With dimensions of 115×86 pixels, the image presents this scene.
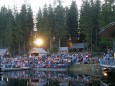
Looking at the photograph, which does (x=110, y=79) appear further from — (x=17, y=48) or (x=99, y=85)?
(x=17, y=48)

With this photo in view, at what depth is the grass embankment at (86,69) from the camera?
42.2m

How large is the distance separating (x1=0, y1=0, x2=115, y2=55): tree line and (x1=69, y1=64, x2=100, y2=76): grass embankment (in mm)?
22652

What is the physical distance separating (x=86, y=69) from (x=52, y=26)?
34.1m

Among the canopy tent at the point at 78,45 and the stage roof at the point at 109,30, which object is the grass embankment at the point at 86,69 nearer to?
the stage roof at the point at 109,30

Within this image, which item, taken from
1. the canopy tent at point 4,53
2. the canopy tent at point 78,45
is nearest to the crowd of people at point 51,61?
the canopy tent at point 4,53

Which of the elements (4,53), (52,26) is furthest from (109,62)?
(52,26)


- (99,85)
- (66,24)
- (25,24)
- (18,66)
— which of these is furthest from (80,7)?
(99,85)

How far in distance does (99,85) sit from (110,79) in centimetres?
557

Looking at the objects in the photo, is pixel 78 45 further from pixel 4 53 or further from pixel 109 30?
pixel 109 30

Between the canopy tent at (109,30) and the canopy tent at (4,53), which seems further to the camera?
the canopy tent at (4,53)

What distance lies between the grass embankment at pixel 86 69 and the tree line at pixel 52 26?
74.3ft

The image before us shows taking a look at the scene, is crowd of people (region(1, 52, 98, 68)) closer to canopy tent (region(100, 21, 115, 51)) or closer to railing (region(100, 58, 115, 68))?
canopy tent (region(100, 21, 115, 51))

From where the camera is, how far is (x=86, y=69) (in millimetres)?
44656

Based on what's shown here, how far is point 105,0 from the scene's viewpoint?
63562 millimetres
